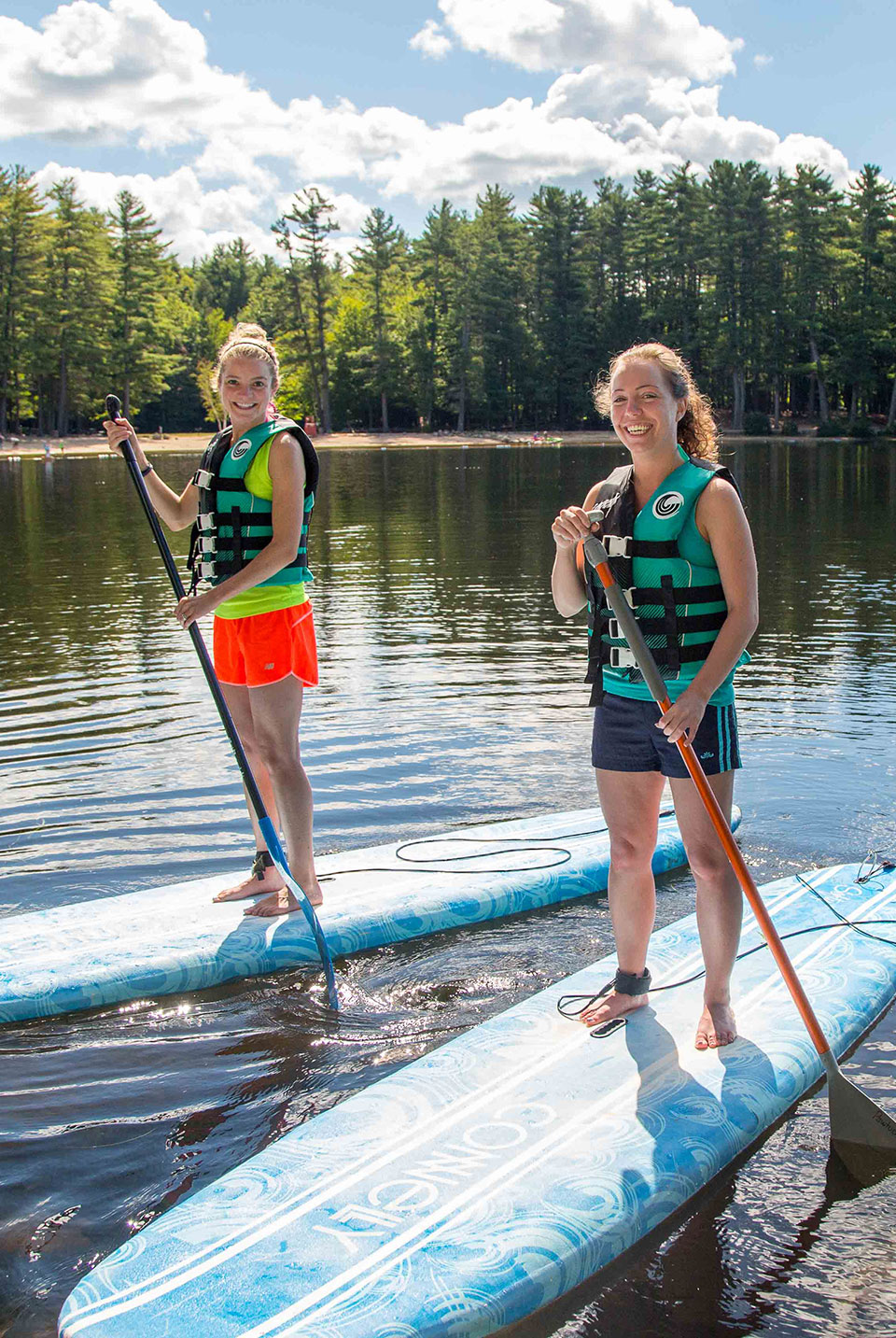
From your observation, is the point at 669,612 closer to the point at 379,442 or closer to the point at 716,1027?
the point at 716,1027

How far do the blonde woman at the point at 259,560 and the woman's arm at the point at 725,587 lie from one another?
172 centimetres

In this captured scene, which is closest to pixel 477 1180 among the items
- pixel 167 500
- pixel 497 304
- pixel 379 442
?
pixel 167 500

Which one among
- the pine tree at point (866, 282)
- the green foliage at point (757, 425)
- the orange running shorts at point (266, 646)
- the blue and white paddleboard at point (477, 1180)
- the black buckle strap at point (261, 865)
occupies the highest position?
the pine tree at point (866, 282)

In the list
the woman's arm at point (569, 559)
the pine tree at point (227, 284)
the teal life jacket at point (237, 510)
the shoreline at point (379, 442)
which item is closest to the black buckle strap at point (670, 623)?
the woman's arm at point (569, 559)

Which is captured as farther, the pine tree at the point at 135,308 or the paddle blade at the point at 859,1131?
the pine tree at the point at 135,308

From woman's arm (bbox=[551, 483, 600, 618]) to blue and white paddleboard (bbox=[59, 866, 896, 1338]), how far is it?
1.37 meters

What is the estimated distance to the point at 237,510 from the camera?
4.67 m

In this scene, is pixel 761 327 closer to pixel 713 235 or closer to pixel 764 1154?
pixel 713 235

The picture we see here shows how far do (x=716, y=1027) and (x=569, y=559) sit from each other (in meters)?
1.56

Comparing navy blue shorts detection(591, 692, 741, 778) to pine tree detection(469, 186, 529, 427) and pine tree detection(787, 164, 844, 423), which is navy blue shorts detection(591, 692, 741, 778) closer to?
pine tree detection(787, 164, 844, 423)

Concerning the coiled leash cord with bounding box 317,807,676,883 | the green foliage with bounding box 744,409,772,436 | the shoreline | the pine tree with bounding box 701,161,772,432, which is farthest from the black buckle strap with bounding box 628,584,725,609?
the pine tree with bounding box 701,161,772,432

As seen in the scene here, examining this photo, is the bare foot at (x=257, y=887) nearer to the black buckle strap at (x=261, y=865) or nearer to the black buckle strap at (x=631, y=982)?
the black buckle strap at (x=261, y=865)

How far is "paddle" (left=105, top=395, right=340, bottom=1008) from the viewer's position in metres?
4.63

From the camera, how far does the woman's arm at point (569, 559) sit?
11.3 ft
